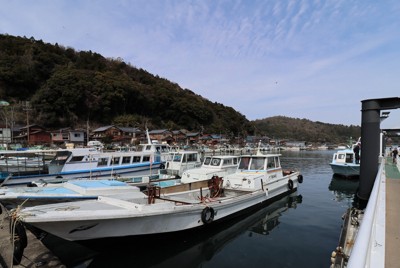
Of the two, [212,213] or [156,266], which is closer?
[156,266]

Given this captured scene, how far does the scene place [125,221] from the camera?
7.85m

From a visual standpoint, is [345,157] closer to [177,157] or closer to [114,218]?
[177,157]

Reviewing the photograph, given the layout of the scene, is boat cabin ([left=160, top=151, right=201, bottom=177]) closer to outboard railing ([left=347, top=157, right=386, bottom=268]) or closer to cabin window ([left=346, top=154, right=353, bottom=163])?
cabin window ([left=346, top=154, right=353, bottom=163])

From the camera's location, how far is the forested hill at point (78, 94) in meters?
A: 76.5

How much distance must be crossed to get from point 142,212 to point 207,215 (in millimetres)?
2896

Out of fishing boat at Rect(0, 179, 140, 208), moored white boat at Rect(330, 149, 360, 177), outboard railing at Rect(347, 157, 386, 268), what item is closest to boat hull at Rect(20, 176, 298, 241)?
fishing boat at Rect(0, 179, 140, 208)

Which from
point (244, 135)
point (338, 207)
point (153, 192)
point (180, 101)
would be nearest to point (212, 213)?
point (153, 192)

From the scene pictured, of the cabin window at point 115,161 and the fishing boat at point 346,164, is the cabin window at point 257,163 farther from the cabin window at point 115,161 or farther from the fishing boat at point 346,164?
the fishing boat at point 346,164

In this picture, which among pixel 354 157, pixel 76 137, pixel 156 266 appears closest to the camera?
pixel 156 266

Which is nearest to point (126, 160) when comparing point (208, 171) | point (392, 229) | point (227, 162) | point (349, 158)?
point (208, 171)

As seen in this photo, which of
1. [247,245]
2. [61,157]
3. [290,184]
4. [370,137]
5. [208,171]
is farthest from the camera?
[61,157]

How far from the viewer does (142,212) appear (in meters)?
7.89

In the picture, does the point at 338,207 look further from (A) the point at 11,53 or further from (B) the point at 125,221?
(A) the point at 11,53

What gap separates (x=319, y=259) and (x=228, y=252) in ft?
9.70
